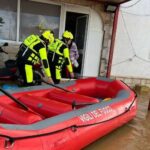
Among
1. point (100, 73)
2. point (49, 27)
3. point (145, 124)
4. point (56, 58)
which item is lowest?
point (145, 124)

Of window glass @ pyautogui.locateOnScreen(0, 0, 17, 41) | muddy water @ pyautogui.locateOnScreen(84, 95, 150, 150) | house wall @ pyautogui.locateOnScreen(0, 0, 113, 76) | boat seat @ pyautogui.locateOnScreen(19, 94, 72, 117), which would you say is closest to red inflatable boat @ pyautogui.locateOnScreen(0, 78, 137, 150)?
boat seat @ pyautogui.locateOnScreen(19, 94, 72, 117)

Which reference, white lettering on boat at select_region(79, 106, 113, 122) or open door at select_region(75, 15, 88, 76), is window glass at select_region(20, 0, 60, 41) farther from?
white lettering on boat at select_region(79, 106, 113, 122)

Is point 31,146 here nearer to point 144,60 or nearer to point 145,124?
point 145,124

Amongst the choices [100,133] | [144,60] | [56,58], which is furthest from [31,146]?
[144,60]

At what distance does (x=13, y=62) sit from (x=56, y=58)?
109 cm

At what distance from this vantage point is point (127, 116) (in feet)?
13.2

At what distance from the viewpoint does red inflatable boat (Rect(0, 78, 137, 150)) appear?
2.36 metres

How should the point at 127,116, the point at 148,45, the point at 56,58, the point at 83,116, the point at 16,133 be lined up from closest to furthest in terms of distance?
the point at 16,133
the point at 83,116
the point at 127,116
the point at 56,58
the point at 148,45

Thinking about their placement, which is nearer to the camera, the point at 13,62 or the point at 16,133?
the point at 16,133

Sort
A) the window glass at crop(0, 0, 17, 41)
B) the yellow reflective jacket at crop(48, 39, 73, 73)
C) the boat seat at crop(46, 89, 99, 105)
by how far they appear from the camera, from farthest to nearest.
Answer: the window glass at crop(0, 0, 17, 41) < the yellow reflective jacket at crop(48, 39, 73, 73) < the boat seat at crop(46, 89, 99, 105)

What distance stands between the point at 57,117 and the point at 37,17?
150 inches

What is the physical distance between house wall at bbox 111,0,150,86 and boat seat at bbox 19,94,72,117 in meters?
3.96

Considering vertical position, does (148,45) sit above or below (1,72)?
above

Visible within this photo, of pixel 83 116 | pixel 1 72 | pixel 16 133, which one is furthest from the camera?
pixel 1 72
